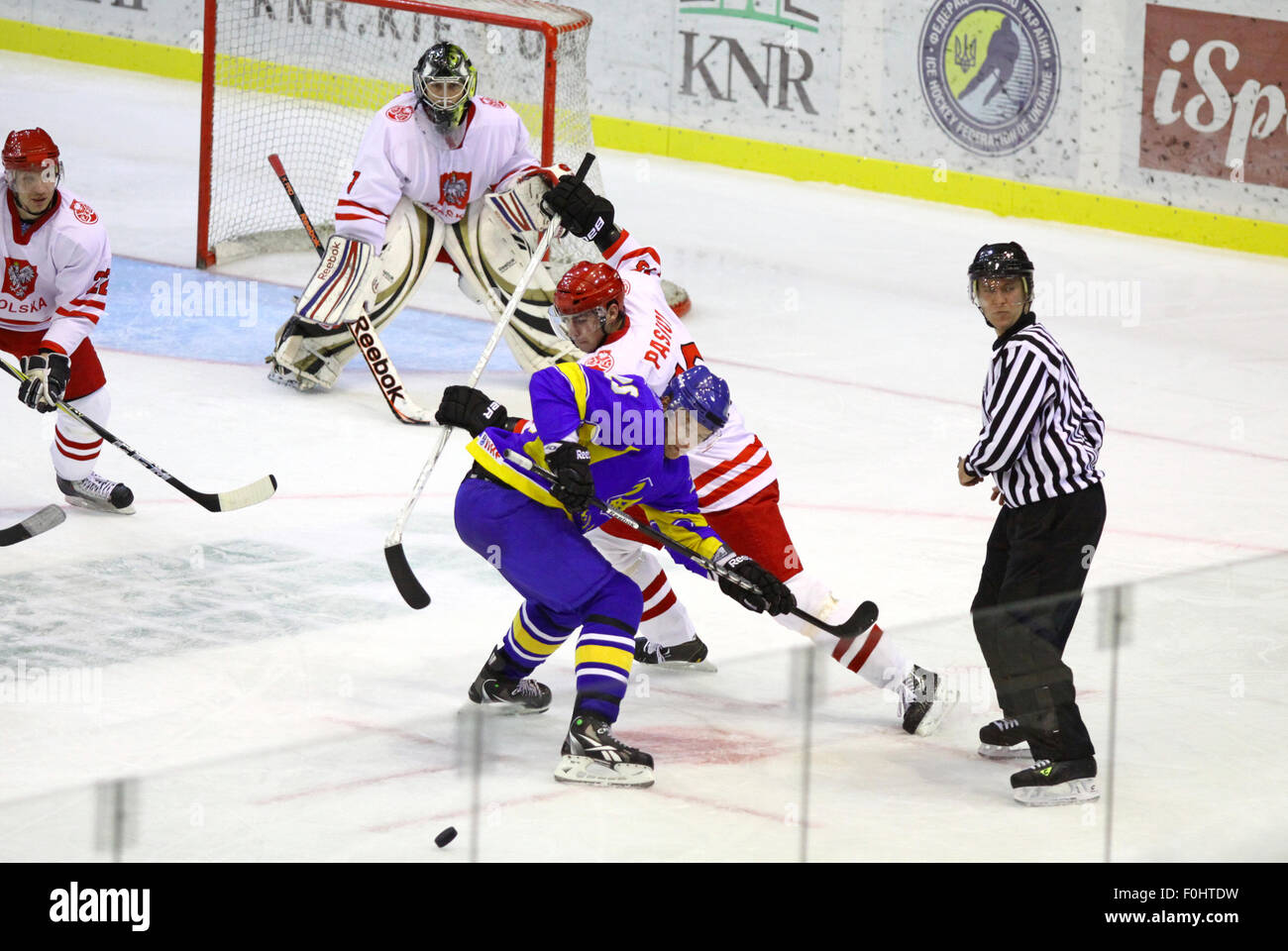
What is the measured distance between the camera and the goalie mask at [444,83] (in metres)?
6.70

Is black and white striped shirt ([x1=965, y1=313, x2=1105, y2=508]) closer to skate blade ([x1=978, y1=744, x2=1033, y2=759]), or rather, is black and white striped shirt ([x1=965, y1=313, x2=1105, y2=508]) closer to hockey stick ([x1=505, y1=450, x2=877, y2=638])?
hockey stick ([x1=505, y1=450, x2=877, y2=638])

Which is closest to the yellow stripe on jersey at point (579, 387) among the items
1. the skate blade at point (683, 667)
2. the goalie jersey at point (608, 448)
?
the goalie jersey at point (608, 448)

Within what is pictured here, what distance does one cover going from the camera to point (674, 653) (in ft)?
14.7

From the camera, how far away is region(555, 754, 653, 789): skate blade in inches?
149

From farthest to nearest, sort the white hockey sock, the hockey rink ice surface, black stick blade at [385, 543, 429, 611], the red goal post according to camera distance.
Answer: the red goal post
the white hockey sock
black stick blade at [385, 543, 429, 611]
the hockey rink ice surface

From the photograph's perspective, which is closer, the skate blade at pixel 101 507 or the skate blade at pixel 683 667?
the skate blade at pixel 683 667

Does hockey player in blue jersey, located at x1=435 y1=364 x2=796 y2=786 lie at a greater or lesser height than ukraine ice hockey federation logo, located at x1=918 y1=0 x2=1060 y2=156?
lesser

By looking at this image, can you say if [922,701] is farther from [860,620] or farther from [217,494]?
[217,494]

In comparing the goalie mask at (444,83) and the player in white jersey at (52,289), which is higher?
the goalie mask at (444,83)

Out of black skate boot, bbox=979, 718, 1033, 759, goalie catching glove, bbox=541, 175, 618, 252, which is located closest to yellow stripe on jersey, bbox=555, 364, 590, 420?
black skate boot, bbox=979, 718, 1033, 759

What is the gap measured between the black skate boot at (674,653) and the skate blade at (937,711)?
0.57 metres
